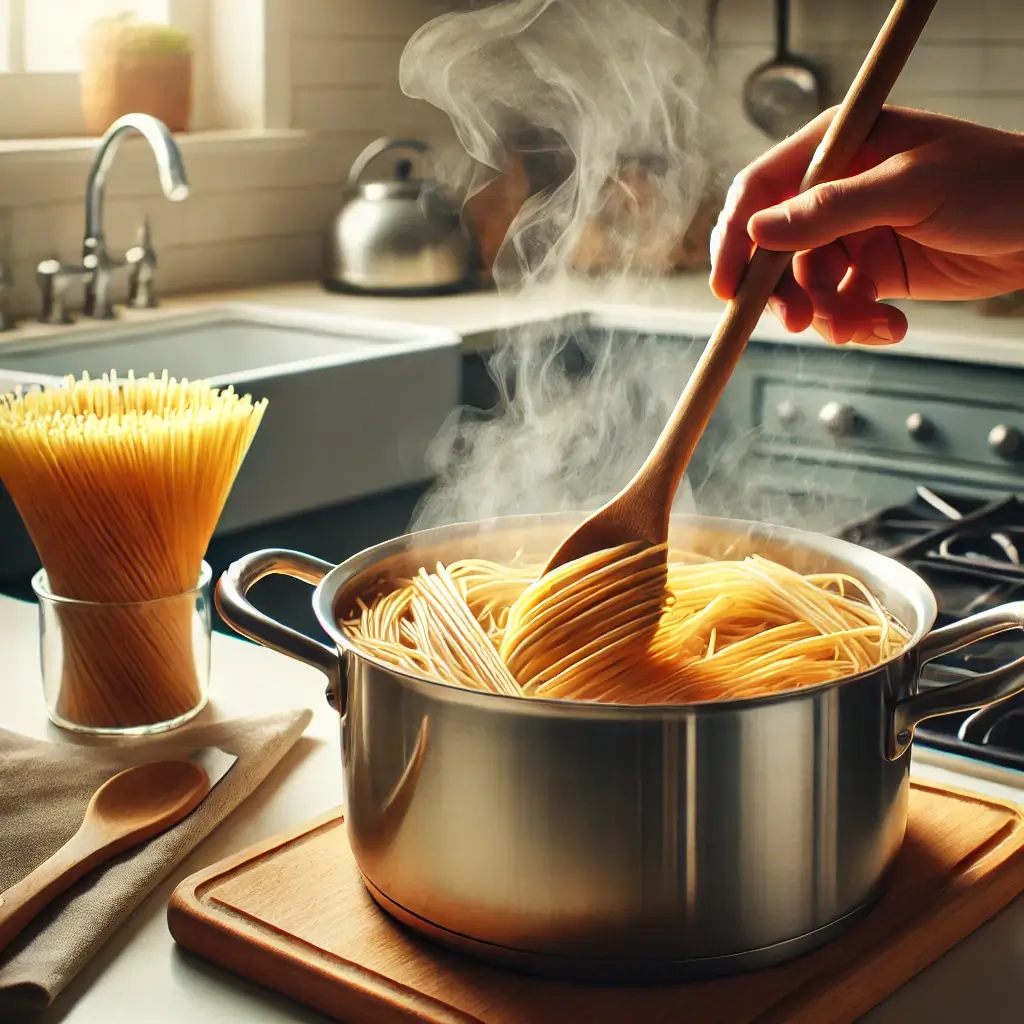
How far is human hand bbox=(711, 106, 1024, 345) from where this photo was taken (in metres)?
0.89

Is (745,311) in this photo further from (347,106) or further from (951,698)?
(347,106)

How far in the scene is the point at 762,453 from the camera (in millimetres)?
2588

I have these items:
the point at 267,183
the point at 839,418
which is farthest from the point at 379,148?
the point at 839,418

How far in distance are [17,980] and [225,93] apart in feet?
8.71

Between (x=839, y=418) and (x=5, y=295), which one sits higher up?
(x=5, y=295)

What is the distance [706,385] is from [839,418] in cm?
167

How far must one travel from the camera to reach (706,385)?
833mm

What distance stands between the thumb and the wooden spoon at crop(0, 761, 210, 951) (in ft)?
1.60

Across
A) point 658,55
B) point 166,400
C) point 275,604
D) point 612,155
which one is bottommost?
point 275,604

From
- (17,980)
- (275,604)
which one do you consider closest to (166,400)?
(17,980)

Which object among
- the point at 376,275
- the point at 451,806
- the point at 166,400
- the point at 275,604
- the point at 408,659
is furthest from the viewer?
the point at 376,275

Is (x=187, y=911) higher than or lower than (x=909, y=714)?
lower

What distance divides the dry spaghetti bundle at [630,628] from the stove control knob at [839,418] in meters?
1.65

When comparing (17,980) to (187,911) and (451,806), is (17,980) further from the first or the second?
(451,806)
